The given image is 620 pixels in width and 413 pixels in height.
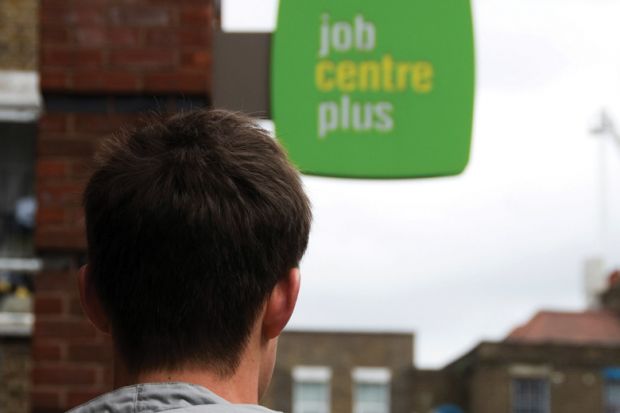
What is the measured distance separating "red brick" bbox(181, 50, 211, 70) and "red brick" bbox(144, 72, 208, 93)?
28mm

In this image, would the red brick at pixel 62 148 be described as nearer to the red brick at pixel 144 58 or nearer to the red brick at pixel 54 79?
the red brick at pixel 54 79

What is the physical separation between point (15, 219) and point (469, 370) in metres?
33.3

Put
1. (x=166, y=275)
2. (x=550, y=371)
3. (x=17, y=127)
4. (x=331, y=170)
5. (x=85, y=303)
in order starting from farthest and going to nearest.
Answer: (x=550, y=371), (x=17, y=127), (x=331, y=170), (x=85, y=303), (x=166, y=275)

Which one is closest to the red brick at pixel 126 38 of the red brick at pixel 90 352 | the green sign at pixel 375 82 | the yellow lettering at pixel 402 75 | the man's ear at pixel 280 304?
the green sign at pixel 375 82

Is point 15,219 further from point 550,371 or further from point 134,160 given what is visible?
point 550,371

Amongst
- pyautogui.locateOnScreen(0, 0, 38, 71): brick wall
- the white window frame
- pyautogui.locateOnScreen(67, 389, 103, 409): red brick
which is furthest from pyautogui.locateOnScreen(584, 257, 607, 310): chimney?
pyautogui.locateOnScreen(67, 389, 103, 409): red brick

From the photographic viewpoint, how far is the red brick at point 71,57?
4.55 metres

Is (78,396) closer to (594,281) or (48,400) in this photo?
(48,400)

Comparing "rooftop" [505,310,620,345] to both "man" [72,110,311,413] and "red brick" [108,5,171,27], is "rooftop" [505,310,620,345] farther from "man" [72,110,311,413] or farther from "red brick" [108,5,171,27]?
"man" [72,110,311,413]

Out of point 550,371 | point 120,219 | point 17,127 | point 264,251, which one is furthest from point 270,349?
point 550,371

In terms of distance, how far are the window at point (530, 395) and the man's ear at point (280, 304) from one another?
40862mm

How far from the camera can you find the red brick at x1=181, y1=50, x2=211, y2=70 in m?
4.50

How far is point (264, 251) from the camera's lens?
5.35 feet

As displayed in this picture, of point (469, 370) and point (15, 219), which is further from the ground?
point (15, 219)
